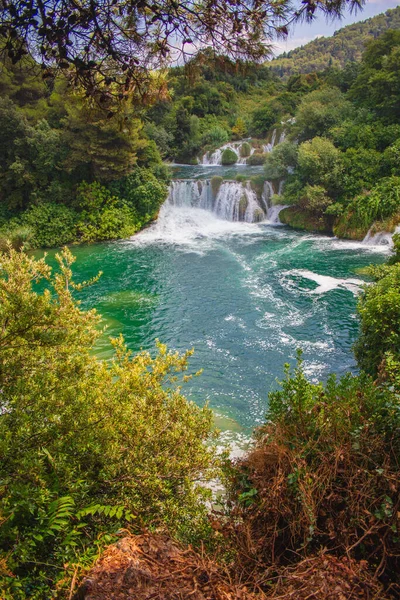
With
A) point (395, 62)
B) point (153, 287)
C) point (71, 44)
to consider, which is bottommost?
point (153, 287)

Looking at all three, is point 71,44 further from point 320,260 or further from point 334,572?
point 320,260

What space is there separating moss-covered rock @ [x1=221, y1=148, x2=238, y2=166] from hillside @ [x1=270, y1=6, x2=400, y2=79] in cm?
3844

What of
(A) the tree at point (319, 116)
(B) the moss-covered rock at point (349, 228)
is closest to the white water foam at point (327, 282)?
(B) the moss-covered rock at point (349, 228)

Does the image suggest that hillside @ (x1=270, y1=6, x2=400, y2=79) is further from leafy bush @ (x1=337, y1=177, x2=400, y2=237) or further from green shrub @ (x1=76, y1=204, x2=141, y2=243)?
green shrub @ (x1=76, y1=204, x2=141, y2=243)

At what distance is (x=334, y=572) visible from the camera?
114 inches

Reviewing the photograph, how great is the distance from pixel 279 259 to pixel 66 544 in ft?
56.2

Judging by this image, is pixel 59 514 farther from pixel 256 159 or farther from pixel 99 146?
pixel 256 159

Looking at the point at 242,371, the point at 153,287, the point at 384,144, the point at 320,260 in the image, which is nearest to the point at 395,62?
the point at 384,144

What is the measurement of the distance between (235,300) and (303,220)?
996 centimetres

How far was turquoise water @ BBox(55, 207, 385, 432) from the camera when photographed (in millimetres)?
11352

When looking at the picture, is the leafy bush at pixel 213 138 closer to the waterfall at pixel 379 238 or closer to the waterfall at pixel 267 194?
the waterfall at pixel 267 194

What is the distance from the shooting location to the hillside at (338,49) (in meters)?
63.9

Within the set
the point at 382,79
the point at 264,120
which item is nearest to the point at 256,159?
the point at 264,120

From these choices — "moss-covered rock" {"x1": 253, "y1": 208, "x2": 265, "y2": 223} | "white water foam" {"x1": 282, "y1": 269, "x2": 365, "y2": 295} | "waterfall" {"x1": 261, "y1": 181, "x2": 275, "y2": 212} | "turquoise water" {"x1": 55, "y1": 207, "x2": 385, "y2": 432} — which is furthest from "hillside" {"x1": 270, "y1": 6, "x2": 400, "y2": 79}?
"white water foam" {"x1": 282, "y1": 269, "x2": 365, "y2": 295}
